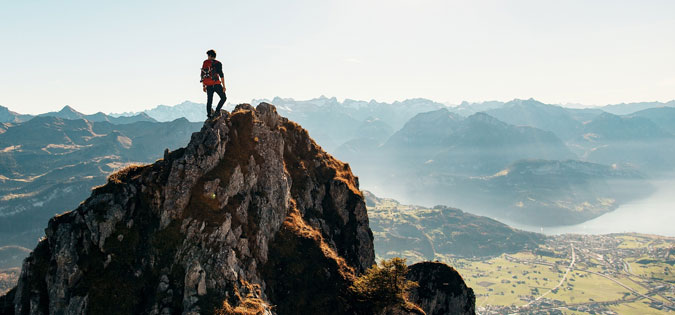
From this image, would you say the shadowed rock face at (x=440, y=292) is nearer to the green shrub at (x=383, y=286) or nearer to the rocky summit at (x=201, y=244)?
the rocky summit at (x=201, y=244)

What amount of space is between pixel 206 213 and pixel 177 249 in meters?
4.58

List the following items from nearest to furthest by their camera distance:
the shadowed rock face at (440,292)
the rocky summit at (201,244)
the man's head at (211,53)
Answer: the rocky summit at (201,244) → the man's head at (211,53) → the shadowed rock face at (440,292)

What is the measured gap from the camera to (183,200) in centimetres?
3816

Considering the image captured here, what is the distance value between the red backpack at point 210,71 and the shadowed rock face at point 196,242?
5.59 meters

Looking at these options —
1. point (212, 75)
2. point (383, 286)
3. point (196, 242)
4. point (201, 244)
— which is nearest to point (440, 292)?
point (383, 286)

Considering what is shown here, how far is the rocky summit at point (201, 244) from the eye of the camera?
1325 inches

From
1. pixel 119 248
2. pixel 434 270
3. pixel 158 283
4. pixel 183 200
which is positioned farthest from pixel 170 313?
pixel 434 270

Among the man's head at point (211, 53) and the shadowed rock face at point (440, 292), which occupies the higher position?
the man's head at point (211, 53)

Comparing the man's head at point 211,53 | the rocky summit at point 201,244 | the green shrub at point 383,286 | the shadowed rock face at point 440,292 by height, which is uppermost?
the man's head at point 211,53

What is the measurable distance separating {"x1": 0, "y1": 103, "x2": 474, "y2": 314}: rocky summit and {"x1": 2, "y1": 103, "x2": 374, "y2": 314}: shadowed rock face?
0.33 feet

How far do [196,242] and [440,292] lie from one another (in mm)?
51303

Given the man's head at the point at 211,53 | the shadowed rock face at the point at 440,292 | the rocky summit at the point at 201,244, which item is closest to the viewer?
the rocky summit at the point at 201,244

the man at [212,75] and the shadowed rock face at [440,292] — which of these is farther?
the shadowed rock face at [440,292]

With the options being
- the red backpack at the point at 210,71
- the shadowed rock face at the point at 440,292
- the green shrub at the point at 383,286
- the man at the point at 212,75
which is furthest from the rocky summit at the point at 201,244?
the shadowed rock face at the point at 440,292
